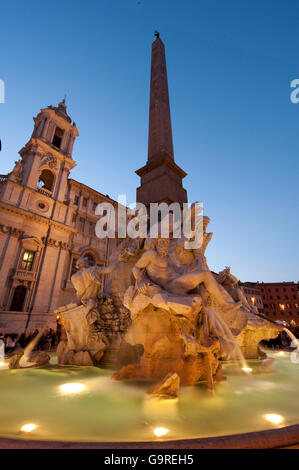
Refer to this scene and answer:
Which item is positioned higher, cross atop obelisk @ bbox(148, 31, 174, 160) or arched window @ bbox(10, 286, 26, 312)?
cross atop obelisk @ bbox(148, 31, 174, 160)

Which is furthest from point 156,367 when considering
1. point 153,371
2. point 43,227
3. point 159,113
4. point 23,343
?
point 43,227

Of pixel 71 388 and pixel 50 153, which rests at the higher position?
pixel 50 153

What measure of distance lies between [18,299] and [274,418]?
2023 centimetres

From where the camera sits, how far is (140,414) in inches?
103

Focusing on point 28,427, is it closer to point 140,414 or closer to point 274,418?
point 140,414

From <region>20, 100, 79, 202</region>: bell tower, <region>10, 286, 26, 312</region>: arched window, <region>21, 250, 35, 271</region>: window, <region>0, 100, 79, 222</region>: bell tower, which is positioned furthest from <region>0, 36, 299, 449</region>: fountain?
<region>20, 100, 79, 202</region>: bell tower

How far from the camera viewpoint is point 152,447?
1.62 metres

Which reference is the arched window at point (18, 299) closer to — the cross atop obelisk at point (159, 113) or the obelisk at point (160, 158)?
the obelisk at point (160, 158)

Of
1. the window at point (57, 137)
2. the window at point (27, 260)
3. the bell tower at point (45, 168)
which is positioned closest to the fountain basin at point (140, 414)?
the window at point (27, 260)

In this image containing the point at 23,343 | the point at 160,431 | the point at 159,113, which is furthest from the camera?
the point at 23,343

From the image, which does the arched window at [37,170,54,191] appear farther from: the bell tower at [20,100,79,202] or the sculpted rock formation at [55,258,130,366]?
the sculpted rock formation at [55,258,130,366]

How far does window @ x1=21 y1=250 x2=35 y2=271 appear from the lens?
19292 millimetres

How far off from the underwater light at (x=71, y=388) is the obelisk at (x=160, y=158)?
179 inches

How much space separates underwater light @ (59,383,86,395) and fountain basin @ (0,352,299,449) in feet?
0.05
